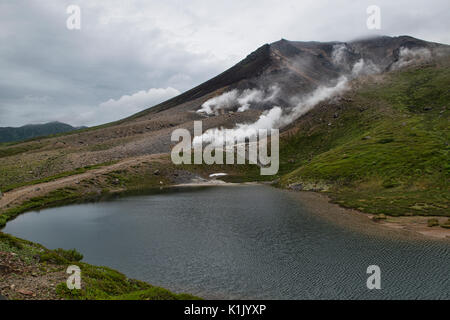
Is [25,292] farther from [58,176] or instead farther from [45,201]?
[58,176]

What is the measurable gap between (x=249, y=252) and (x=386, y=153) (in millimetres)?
84650

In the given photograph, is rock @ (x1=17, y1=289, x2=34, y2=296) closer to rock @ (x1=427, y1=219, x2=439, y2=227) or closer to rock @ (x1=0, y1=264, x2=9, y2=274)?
rock @ (x1=0, y1=264, x2=9, y2=274)

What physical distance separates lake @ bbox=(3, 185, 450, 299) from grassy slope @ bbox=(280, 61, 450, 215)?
24.8m

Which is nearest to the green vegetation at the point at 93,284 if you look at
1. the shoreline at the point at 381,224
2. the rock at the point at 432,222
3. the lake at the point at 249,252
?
the lake at the point at 249,252

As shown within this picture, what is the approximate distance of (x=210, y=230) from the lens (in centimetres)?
5156

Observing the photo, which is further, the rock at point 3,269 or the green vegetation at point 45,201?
the green vegetation at point 45,201

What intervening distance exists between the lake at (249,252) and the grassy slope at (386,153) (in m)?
24.8

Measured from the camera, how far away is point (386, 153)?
10169cm

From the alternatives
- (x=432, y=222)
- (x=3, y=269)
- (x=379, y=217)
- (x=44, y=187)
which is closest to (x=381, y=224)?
(x=379, y=217)

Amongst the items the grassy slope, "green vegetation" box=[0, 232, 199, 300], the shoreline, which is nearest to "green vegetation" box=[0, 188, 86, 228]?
"green vegetation" box=[0, 232, 199, 300]

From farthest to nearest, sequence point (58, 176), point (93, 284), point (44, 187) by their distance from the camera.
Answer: point (58, 176)
point (44, 187)
point (93, 284)

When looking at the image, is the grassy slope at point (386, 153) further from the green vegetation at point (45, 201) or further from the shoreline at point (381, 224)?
the green vegetation at point (45, 201)

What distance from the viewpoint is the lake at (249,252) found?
28.4 meters
